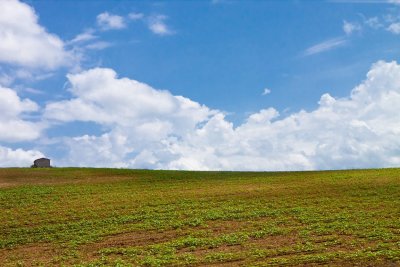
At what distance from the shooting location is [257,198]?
46.0 meters

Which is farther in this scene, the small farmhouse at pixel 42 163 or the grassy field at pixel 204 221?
the small farmhouse at pixel 42 163

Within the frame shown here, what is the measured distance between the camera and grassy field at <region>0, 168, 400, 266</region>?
31078 mm

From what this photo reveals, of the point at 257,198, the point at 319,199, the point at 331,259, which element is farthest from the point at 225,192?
the point at 331,259

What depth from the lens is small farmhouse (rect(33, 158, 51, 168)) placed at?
7075 centimetres

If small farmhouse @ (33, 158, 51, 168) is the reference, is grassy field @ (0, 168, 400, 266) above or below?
below

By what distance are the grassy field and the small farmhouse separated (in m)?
12.1

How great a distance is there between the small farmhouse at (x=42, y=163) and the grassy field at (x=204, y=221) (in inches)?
477

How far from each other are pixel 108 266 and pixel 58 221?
11959mm

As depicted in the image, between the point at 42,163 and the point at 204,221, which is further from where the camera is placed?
the point at 42,163

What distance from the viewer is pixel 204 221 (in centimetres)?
3881

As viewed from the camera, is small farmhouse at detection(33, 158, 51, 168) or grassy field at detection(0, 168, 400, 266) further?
small farmhouse at detection(33, 158, 51, 168)

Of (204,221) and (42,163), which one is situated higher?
(42,163)

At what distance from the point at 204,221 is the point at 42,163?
1514 inches

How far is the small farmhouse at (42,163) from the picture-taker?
70.8 m
